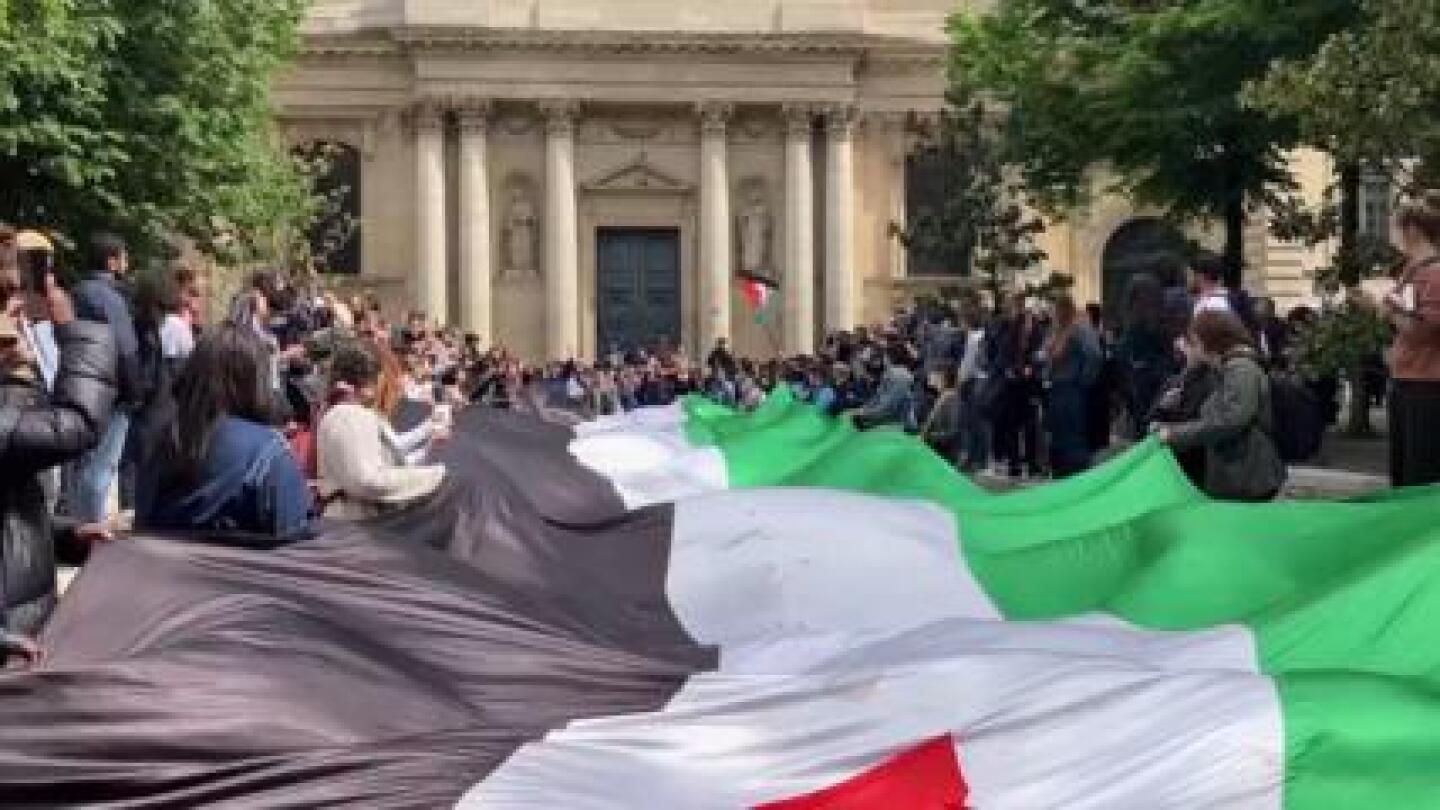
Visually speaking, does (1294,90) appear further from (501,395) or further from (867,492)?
(501,395)

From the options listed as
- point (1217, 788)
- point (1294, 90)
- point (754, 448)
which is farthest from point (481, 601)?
point (1294, 90)

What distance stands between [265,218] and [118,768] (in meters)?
32.7

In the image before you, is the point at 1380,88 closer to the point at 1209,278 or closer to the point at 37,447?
the point at 1209,278

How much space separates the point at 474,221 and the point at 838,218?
9.31 meters

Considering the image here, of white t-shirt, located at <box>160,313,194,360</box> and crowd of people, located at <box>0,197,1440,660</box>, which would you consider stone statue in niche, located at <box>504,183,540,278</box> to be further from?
white t-shirt, located at <box>160,313,194,360</box>

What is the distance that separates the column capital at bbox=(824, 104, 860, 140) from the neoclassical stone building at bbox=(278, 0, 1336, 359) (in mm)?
62

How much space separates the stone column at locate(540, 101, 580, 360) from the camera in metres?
62.2

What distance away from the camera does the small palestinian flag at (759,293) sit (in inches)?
2317

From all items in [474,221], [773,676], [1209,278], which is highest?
[474,221]

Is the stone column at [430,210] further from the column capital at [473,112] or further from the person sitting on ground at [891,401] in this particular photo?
the person sitting on ground at [891,401]

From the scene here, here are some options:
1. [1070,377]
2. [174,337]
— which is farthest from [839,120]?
[174,337]

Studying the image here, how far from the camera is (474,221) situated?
204 feet

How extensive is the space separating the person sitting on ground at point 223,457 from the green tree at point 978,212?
33.7 meters

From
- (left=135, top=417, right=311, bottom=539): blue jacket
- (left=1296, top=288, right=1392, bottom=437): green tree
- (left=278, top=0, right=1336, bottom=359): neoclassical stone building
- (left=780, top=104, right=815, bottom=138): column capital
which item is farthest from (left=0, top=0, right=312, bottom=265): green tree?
(left=780, top=104, right=815, bottom=138): column capital
